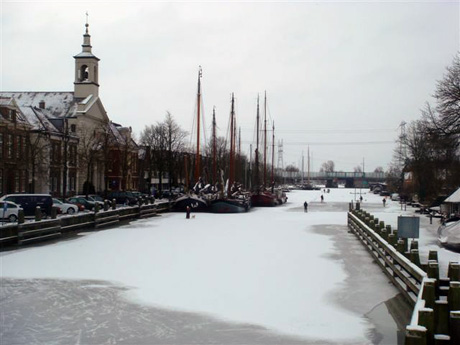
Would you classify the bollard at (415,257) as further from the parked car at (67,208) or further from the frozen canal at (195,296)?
the parked car at (67,208)

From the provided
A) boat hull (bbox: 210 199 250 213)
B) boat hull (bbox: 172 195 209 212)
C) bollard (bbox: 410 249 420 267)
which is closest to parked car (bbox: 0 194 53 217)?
boat hull (bbox: 172 195 209 212)

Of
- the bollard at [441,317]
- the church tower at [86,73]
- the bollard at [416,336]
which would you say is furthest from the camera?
the church tower at [86,73]

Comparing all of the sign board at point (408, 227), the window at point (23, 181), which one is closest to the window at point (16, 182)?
the window at point (23, 181)

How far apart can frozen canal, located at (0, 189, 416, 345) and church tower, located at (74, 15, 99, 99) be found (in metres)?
54.7

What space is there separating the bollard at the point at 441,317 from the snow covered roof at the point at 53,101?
214 ft

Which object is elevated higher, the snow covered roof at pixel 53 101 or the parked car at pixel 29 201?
the snow covered roof at pixel 53 101

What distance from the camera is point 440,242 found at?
73.7ft

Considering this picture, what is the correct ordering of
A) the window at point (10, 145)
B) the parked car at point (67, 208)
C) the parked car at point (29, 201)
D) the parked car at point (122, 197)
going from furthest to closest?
the parked car at point (122, 197) → the window at point (10, 145) → the parked car at point (67, 208) → the parked car at point (29, 201)

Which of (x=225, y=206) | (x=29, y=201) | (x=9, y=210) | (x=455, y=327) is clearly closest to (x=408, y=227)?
(x=455, y=327)

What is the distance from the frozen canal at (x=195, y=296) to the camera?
30.7 feet

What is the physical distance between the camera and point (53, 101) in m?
70.9

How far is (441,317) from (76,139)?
193 ft

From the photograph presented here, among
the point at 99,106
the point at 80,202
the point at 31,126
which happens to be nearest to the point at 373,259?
the point at 80,202

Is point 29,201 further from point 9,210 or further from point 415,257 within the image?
point 415,257
